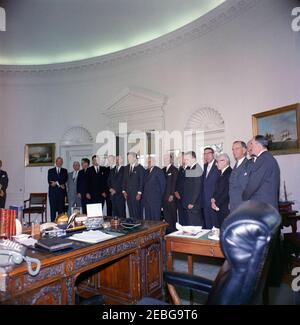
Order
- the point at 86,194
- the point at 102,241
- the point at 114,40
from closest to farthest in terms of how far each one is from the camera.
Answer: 1. the point at 102,241
2. the point at 86,194
3. the point at 114,40

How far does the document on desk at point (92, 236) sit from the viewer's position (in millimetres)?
1844

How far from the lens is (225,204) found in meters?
3.86

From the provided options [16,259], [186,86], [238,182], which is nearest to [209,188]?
[238,182]

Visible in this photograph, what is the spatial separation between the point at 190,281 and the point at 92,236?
2.71 ft

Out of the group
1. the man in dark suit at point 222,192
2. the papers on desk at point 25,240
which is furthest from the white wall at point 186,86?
the papers on desk at point 25,240

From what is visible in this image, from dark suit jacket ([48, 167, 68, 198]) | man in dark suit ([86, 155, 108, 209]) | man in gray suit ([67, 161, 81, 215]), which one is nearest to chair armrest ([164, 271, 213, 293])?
man in dark suit ([86, 155, 108, 209])

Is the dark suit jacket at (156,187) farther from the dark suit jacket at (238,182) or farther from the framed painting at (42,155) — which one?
the framed painting at (42,155)

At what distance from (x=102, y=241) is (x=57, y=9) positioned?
5.71 metres

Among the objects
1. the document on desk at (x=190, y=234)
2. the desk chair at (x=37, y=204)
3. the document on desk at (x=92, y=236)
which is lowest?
the desk chair at (x=37, y=204)

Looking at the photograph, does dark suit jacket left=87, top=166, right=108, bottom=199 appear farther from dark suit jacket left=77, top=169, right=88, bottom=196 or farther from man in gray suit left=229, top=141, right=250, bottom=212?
man in gray suit left=229, top=141, right=250, bottom=212

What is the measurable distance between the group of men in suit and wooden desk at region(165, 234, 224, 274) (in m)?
1.02

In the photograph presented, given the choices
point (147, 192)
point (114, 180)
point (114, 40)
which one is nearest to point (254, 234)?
point (147, 192)

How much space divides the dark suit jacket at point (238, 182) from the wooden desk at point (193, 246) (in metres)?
1.29

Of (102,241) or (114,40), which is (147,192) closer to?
(102,241)
